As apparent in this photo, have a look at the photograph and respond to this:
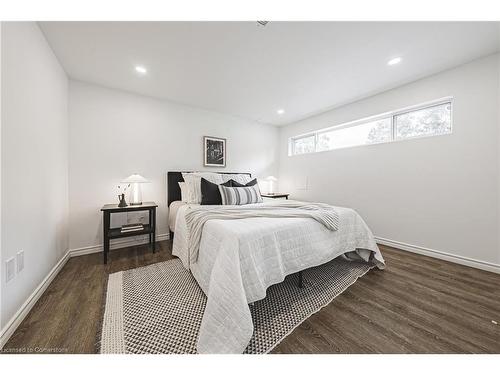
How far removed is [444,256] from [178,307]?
318 cm

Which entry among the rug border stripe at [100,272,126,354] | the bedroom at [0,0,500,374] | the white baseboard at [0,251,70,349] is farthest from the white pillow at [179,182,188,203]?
the white baseboard at [0,251,70,349]

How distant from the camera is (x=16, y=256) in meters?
1.32

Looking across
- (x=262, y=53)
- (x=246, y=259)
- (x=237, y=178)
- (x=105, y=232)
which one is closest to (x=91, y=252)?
(x=105, y=232)

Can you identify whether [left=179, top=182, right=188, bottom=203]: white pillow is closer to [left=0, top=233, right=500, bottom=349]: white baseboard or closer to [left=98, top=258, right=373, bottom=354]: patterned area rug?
[left=0, top=233, right=500, bottom=349]: white baseboard

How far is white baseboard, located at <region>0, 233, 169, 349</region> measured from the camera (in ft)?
3.88

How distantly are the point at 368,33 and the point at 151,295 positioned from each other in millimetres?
3068

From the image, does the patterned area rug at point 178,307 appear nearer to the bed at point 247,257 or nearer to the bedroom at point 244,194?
the bedroom at point 244,194

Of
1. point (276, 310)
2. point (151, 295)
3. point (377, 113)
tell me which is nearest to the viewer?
point (276, 310)

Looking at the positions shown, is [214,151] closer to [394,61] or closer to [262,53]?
[262,53]

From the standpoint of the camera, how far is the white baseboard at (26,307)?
1.16m

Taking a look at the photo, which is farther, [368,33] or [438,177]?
[438,177]

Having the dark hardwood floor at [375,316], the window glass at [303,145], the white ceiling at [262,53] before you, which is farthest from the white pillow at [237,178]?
the dark hardwood floor at [375,316]
